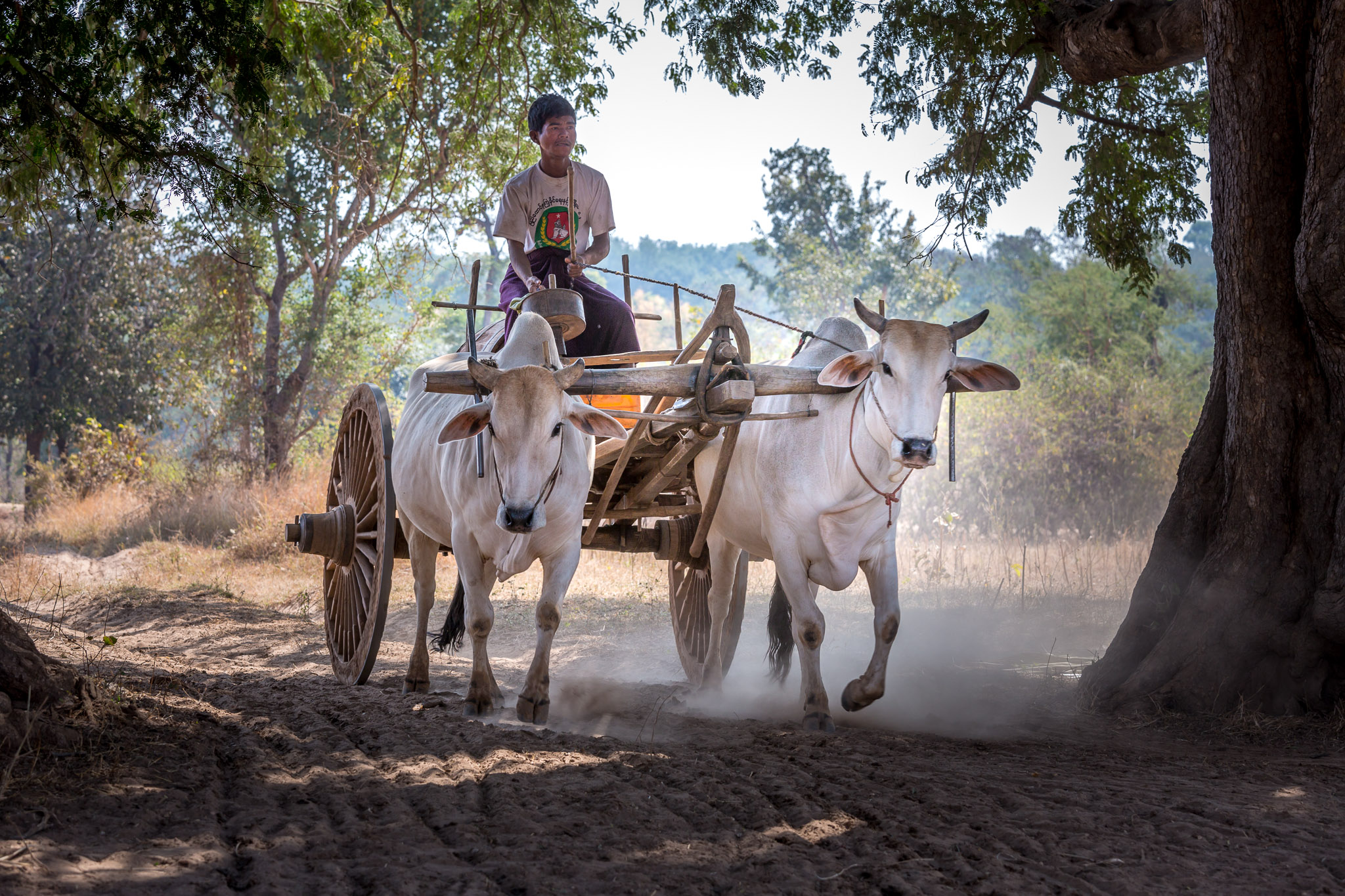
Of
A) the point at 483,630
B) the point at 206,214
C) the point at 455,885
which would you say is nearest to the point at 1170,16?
the point at 483,630

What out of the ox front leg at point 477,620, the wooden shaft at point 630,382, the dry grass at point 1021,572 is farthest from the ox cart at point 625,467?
the dry grass at point 1021,572

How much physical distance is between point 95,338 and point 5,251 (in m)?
2.22

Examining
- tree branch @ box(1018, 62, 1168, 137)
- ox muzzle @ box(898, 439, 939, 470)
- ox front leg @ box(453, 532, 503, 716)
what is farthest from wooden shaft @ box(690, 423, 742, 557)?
tree branch @ box(1018, 62, 1168, 137)

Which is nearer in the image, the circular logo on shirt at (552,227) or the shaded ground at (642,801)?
the shaded ground at (642,801)

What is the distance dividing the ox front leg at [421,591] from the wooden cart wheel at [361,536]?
10.7 inches

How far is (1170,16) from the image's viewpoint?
5.43 meters

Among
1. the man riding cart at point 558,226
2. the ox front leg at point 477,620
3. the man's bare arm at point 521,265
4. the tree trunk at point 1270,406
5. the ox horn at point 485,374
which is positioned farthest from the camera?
the man riding cart at point 558,226

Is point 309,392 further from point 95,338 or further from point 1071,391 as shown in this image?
point 1071,391

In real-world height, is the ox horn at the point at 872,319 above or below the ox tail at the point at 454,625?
above

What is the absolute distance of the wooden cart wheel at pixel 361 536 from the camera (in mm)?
4988

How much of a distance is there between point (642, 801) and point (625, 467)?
90.1 inches

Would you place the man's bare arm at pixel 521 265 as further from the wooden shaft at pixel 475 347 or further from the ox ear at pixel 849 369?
the ox ear at pixel 849 369

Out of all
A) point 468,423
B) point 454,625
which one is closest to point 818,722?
point 468,423

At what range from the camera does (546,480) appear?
432 centimetres
